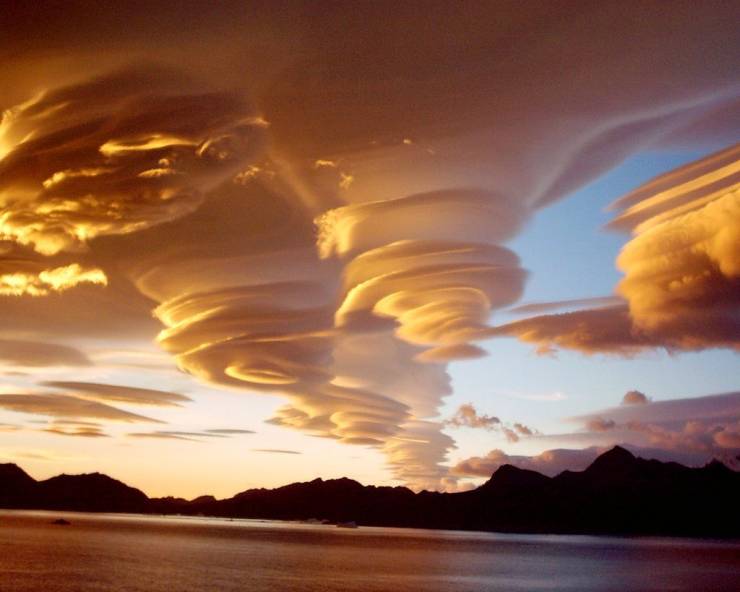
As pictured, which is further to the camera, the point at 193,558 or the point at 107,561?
the point at 193,558

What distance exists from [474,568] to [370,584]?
190 feet

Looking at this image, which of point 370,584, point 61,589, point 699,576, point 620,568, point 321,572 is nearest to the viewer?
point 61,589

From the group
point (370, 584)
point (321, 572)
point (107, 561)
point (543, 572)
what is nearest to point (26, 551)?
point (107, 561)

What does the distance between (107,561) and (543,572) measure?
9539 centimetres

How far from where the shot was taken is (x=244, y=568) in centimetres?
14638

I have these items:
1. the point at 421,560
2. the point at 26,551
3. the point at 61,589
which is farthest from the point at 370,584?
the point at 26,551

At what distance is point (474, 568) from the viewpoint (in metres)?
175

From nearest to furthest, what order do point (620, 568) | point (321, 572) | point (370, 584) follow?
point (370, 584) < point (321, 572) < point (620, 568)

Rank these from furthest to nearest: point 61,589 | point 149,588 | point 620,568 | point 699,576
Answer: point 620,568, point 699,576, point 149,588, point 61,589

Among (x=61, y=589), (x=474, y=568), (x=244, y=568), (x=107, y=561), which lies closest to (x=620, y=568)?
(x=474, y=568)

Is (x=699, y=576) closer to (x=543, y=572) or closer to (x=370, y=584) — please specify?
(x=543, y=572)

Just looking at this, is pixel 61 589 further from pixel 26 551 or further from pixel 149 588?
pixel 26 551

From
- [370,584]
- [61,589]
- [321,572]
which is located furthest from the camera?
[321,572]

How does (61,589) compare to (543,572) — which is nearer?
(61,589)
